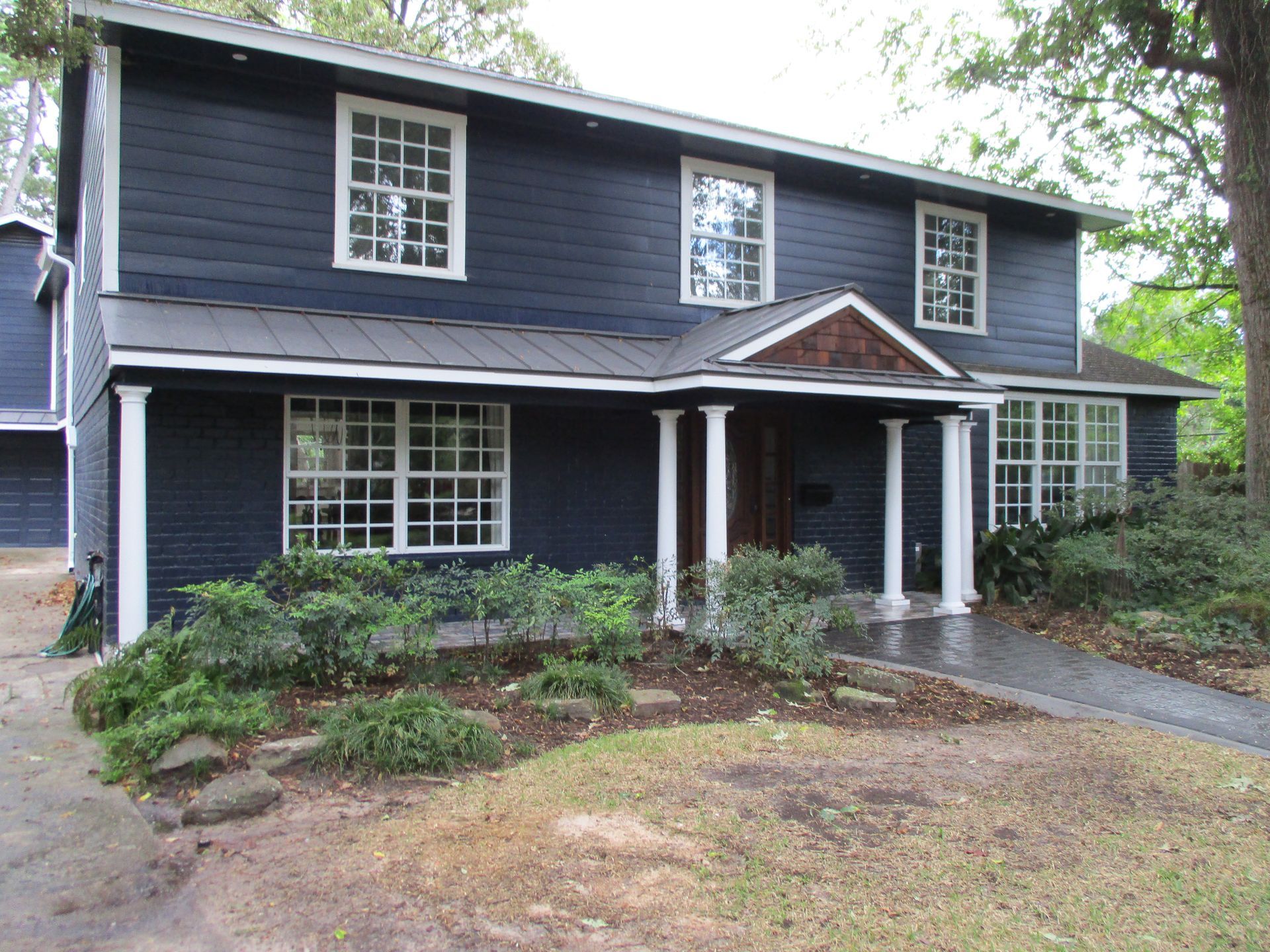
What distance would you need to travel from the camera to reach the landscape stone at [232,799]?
4152 millimetres

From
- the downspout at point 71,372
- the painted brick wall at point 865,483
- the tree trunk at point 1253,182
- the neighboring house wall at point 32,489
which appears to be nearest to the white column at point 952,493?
the painted brick wall at point 865,483

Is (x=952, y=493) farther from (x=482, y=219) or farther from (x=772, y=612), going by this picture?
(x=482, y=219)

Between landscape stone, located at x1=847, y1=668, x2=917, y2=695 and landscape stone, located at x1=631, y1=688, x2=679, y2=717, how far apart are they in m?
1.43

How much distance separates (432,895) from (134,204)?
6798 mm

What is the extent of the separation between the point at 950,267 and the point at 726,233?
3.54m

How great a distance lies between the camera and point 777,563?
23.4 ft

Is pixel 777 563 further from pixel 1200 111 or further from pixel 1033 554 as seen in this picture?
pixel 1200 111

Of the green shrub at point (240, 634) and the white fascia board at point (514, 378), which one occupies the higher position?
the white fascia board at point (514, 378)

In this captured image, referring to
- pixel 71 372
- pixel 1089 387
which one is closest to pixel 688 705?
pixel 1089 387

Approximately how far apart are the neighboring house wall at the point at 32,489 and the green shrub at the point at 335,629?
1532 cm

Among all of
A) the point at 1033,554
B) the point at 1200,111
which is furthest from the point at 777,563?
the point at 1200,111

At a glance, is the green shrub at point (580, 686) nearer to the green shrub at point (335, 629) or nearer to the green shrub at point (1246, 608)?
the green shrub at point (335, 629)

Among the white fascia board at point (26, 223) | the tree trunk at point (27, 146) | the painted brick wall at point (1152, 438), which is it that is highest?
the tree trunk at point (27, 146)

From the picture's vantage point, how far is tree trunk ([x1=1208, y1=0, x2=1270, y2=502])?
10.5 metres
